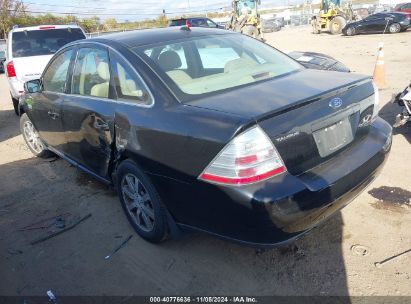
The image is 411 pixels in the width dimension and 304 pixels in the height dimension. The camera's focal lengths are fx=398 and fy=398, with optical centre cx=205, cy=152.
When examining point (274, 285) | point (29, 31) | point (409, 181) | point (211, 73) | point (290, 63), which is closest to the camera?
point (274, 285)

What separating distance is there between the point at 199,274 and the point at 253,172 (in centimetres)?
106

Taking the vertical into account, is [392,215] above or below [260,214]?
below

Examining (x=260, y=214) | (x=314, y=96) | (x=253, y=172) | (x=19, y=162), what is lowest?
(x=19, y=162)

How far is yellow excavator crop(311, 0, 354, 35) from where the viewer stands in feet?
92.2

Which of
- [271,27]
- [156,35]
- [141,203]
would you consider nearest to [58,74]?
[156,35]

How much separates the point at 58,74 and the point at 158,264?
2658 millimetres

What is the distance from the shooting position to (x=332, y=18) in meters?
28.8

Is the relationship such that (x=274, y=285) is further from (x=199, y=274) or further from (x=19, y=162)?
(x=19, y=162)

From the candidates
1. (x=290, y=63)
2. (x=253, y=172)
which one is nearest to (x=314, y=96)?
(x=253, y=172)

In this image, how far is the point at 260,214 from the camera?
7.78 feet

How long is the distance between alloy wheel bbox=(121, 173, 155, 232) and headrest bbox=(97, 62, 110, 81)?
0.91m

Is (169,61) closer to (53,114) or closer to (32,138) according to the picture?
(53,114)

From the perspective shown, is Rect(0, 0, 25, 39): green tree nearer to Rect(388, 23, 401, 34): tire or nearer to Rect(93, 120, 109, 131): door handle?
Rect(388, 23, 401, 34): tire

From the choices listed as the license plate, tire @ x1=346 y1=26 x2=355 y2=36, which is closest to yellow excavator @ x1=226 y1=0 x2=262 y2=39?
tire @ x1=346 y1=26 x2=355 y2=36
